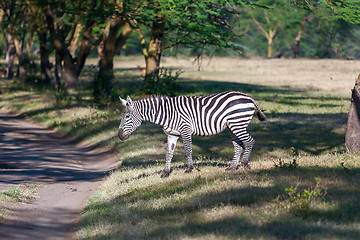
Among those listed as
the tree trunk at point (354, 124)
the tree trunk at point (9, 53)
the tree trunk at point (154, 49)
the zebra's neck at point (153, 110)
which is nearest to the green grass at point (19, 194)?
the zebra's neck at point (153, 110)

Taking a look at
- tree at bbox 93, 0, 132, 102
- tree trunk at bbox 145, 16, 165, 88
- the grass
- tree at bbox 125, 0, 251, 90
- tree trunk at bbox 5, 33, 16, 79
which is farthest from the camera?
tree trunk at bbox 5, 33, 16, 79

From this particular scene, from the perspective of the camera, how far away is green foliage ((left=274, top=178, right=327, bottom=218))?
8.34m

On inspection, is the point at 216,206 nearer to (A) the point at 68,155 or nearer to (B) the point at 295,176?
(B) the point at 295,176

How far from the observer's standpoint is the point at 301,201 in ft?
27.9

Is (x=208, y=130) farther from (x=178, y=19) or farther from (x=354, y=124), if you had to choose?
(x=178, y=19)

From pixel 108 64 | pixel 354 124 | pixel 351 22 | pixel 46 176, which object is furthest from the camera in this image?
pixel 108 64

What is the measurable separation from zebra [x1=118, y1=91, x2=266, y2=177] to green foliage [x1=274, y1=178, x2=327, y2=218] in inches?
128

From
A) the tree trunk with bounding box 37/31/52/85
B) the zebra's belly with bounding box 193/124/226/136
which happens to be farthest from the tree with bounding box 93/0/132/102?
the zebra's belly with bounding box 193/124/226/136

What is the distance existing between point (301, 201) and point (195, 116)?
172 inches

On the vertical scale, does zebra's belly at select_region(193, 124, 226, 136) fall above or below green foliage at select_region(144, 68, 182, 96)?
above

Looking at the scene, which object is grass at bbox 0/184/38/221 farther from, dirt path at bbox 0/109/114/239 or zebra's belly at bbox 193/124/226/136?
zebra's belly at bbox 193/124/226/136

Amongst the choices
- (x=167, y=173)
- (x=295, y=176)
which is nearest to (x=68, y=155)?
(x=167, y=173)

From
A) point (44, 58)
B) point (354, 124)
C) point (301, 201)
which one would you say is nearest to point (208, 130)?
point (301, 201)

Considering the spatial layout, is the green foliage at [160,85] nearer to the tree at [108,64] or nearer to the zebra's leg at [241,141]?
the tree at [108,64]
